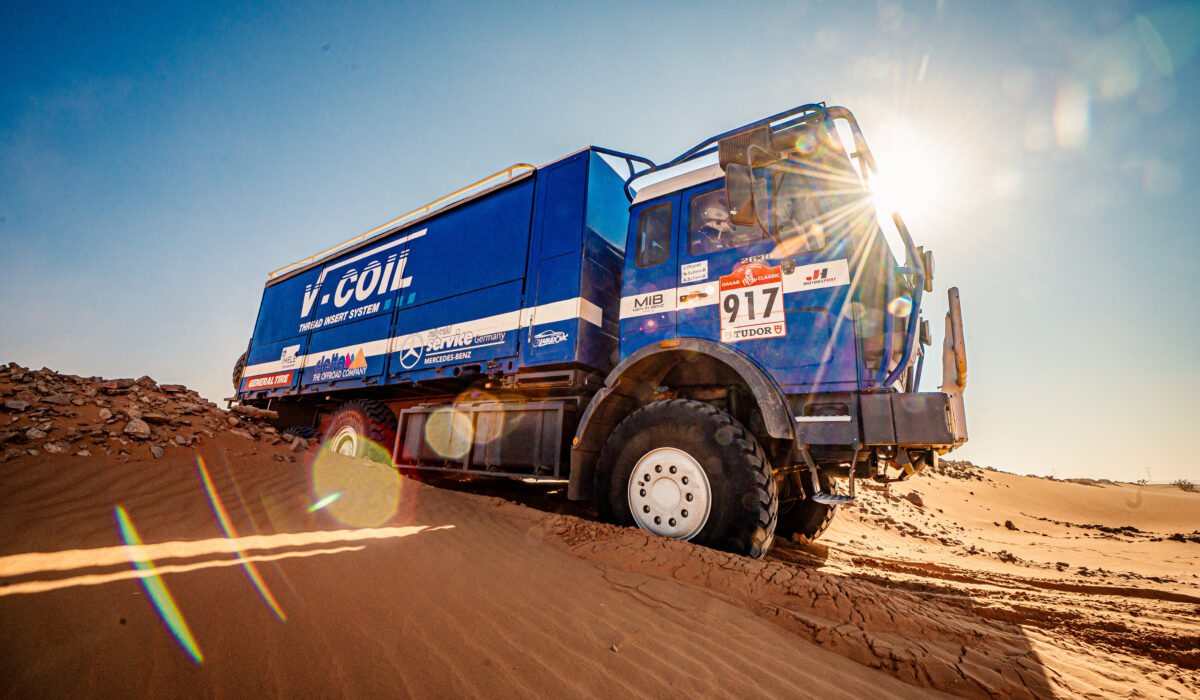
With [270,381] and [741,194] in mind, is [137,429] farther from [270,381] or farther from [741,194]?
[741,194]

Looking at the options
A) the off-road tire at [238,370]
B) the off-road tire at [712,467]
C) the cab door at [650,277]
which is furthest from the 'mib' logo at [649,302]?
the off-road tire at [238,370]

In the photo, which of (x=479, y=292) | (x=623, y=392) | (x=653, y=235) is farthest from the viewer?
(x=479, y=292)

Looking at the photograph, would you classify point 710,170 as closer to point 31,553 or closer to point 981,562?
point 31,553

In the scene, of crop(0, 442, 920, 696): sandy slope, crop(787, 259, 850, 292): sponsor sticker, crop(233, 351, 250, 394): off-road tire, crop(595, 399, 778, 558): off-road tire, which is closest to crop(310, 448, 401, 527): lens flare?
crop(0, 442, 920, 696): sandy slope

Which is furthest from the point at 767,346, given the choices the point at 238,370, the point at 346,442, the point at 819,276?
the point at 238,370

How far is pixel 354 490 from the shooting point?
Result: 540cm

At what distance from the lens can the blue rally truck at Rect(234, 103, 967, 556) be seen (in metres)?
3.98

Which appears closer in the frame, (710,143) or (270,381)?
(710,143)

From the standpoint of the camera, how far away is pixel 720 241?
479 cm

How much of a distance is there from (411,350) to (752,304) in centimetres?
496

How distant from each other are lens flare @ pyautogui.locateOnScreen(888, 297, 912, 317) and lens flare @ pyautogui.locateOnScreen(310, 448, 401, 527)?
4853mm

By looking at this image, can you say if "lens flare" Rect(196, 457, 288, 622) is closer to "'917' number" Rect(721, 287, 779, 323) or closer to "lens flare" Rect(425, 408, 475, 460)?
"lens flare" Rect(425, 408, 475, 460)

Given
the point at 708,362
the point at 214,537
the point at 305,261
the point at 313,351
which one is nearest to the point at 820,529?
the point at 708,362

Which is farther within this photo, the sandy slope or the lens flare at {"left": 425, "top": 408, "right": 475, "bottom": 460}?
the lens flare at {"left": 425, "top": 408, "right": 475, "bottom": 460}
